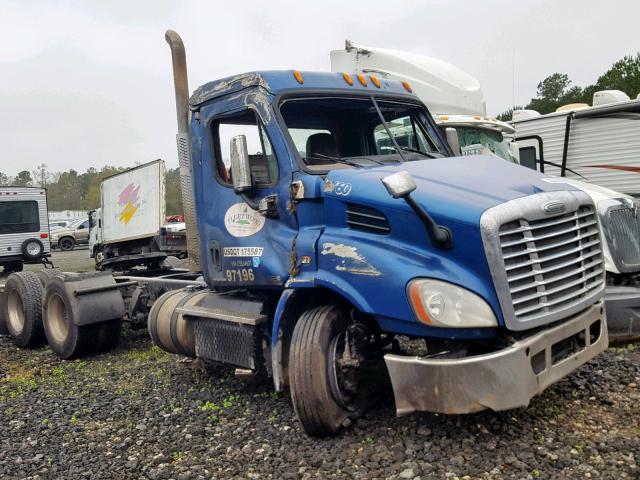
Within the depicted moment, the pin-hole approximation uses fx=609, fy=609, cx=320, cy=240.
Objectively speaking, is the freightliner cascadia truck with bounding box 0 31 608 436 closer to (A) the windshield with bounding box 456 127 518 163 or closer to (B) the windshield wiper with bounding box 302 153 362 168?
(B) the windshield wiper with bounding box 302 153 362 168

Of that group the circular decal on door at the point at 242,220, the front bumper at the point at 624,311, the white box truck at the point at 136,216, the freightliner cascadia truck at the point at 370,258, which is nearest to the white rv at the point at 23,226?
the white box truck at the point at 136,216

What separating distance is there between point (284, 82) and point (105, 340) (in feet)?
13.4

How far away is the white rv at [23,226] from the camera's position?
18.8 meters

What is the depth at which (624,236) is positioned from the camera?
577 centimetres

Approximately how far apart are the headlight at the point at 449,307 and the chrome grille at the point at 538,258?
120mm

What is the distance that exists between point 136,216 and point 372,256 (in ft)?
35.3

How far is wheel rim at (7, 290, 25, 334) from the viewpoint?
787 cm

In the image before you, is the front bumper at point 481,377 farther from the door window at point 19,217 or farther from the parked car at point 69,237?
the parked car at point 69,237

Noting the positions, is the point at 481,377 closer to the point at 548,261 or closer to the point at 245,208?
Answer: the point at 548,261

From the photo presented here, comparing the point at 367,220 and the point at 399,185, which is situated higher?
the point at 399,185

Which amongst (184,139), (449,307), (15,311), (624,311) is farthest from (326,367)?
(15,311)

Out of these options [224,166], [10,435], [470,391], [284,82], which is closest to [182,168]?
[224,166]

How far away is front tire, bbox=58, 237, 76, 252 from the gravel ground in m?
29.3

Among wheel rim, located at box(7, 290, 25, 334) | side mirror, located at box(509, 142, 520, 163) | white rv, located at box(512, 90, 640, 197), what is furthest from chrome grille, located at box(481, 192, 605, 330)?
wheel rim, located at box(7, 290, 25, 334)
